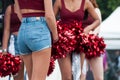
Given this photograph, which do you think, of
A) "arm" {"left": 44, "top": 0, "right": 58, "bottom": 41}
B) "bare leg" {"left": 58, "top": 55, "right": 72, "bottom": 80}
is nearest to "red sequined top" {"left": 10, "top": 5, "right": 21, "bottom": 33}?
"bare leg" {"left": 58, "top": 55, "right": 72, "bottom": 80}

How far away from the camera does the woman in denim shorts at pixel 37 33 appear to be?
6594 millimetres

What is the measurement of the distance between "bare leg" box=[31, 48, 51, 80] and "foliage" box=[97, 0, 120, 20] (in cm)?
2881

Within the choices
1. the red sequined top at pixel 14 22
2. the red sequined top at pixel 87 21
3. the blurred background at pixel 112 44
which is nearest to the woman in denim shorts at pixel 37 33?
the red sequined top at pixel 14 22

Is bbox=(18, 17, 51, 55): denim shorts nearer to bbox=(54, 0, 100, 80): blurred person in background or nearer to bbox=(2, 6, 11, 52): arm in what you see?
bbox=(54, 0, 100, 80): blurred person in background

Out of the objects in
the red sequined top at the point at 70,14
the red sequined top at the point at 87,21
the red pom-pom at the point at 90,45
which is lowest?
the red pom-pom at the point at 90,45

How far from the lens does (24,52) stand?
22.2 feet

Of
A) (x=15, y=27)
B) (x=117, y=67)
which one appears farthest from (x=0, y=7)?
(x=117, y=67)

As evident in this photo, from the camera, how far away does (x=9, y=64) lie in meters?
8.66

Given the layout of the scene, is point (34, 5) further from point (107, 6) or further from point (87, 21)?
point (107, 6)

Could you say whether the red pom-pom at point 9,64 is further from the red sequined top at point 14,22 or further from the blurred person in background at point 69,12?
the blurred person in background at point 69,12

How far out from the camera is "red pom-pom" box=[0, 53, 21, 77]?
8.62 meters

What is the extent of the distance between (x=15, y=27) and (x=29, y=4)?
2.34m

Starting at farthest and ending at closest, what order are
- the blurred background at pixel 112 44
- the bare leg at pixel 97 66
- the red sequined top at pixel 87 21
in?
the blurred background at pixel 112 44, the bare leg at pixel 97 66, the red sequined top at pixel 87 21

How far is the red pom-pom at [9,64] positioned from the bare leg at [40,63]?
2000mm
